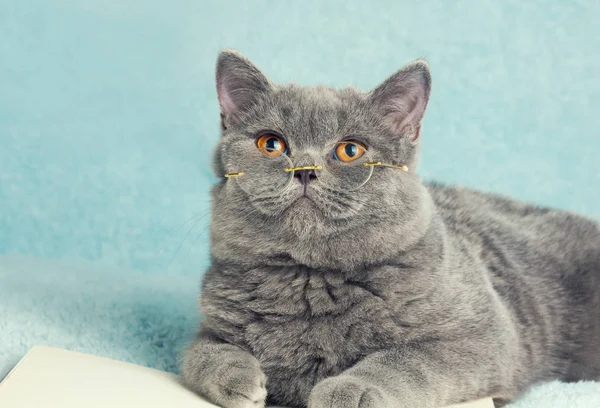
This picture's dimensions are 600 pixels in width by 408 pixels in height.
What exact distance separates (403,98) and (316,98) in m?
0.22

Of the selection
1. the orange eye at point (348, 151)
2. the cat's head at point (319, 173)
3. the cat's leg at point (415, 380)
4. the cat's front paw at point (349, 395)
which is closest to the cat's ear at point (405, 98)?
the cat's head at point (319, 173)

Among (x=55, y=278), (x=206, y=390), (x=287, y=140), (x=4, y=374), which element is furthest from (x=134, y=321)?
(x=287, y=140)

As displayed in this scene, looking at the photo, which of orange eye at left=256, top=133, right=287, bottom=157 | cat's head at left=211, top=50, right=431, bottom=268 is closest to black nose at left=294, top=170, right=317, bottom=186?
cat's head at left=211, top=50, right=431, bottom=268

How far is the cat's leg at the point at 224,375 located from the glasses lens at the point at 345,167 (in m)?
0.47

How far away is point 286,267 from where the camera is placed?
2008mm

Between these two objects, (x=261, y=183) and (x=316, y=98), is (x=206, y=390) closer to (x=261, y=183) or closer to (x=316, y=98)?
(x=261, y=183)

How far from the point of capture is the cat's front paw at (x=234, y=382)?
1.84 m

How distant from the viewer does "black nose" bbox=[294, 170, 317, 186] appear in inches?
74.3

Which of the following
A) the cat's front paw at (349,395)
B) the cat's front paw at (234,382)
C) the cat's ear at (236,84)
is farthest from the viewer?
the cat's ear at (236,84)

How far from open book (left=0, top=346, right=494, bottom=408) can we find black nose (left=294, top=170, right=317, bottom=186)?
1.84 ft

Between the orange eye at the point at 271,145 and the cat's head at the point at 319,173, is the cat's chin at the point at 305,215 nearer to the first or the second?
the cat's head at the point at 319,173

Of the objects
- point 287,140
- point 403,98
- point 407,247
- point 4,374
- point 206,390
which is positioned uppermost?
point 403,98

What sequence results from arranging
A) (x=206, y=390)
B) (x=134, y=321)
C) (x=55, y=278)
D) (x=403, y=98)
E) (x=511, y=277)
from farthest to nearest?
(x=55, y=278) < (x=134, y=321) < (x=511, y=277) < (x=403, y=98) < (x=206, y=390)

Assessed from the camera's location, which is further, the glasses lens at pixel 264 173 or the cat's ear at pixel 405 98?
the cat's ear at pixel 405 98
